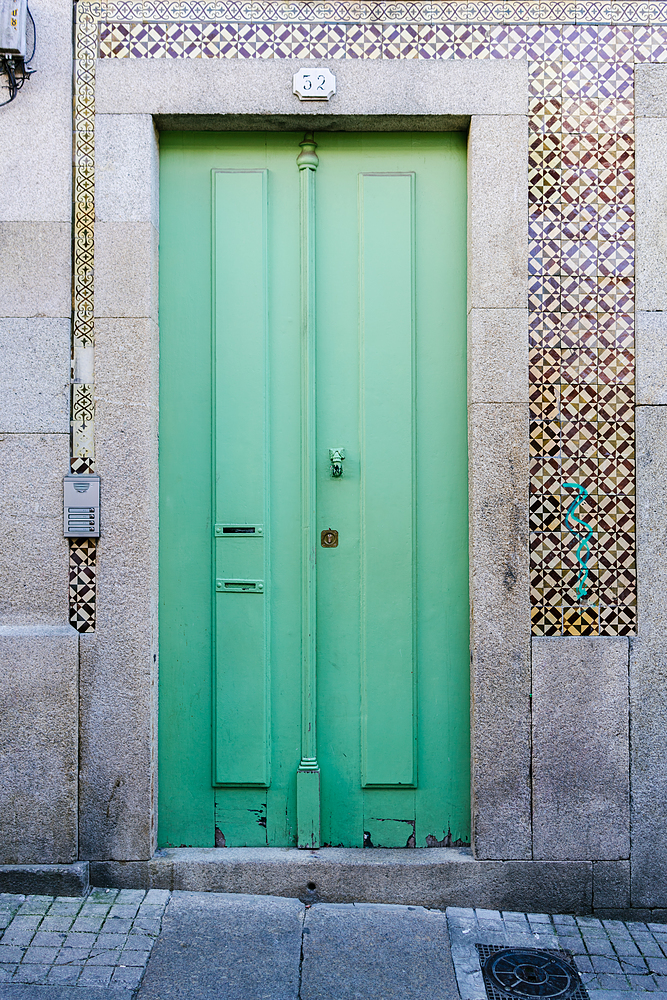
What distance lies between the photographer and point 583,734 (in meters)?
3.98

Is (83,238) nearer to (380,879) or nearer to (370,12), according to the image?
(370,12)

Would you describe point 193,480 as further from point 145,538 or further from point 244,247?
point 244,247

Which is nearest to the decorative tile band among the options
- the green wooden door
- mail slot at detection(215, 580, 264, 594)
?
the green wooden door

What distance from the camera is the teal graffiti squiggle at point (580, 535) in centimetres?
402

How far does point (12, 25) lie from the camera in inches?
153

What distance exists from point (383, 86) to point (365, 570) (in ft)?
8.17

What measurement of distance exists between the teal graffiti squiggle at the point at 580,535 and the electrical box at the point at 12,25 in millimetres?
3522

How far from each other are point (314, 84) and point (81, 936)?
424 cm

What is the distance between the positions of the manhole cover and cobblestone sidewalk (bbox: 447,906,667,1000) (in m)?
0.04

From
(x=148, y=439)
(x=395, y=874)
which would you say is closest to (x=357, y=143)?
(x=148, y=439)

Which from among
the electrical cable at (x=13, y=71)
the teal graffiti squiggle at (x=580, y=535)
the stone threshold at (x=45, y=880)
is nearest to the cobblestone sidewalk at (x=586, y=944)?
the teal graffiti squiggle at (x=580, y=535)

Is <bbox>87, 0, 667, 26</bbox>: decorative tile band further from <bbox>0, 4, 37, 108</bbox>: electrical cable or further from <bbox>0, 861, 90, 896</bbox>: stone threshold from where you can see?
<bbox>0, 861, 90, 896</bbox>: stone threshold

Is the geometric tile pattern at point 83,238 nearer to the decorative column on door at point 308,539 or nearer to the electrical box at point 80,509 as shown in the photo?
the electrical box at point 80,509

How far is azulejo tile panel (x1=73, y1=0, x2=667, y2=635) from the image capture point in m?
4.00
